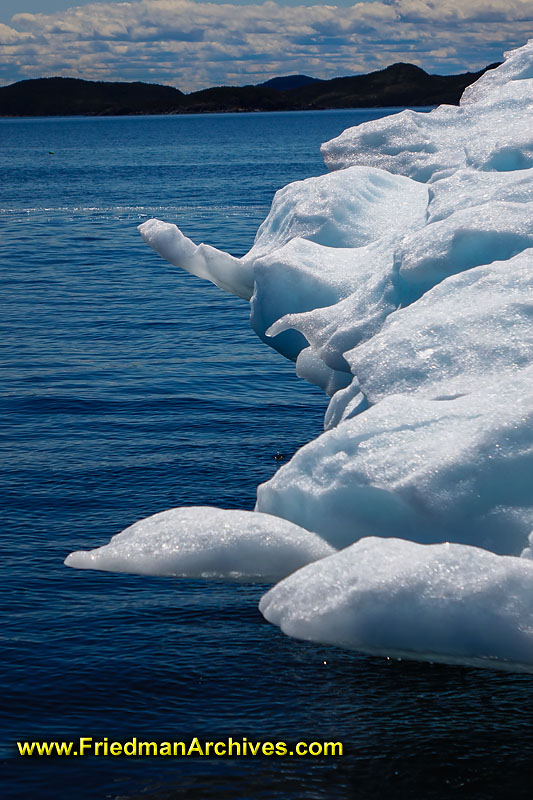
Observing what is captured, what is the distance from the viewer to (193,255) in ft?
43.2

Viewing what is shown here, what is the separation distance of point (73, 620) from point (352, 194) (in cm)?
779

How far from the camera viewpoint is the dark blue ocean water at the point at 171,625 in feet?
15.6

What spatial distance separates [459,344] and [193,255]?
6635 millimetres

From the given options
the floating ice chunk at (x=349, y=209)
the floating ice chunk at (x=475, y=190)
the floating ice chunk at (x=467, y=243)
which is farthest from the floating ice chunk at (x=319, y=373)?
the floating ice chunk at (x=349, y=209)

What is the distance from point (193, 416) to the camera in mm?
10984

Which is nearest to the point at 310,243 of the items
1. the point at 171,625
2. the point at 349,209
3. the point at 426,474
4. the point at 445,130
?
the point at 349,209

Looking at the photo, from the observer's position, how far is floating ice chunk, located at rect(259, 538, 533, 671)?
16.9 ft

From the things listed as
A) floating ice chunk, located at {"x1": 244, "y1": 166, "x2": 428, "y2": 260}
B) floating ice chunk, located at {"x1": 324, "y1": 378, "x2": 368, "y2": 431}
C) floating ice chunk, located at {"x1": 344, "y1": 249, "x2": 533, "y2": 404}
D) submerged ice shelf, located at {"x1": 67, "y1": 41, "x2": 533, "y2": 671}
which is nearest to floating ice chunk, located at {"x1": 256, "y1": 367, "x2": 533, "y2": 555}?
submerged ice shelf, located at {"x1": 67, "y1": 41, "x2": 533, "y2": 671}

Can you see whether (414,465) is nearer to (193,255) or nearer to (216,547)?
(216,547)

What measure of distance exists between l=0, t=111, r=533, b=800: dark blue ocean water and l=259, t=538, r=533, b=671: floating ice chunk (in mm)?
213

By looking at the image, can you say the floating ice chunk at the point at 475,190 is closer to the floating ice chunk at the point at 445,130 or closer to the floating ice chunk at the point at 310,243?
the floating ice chunk at the point at 310,243

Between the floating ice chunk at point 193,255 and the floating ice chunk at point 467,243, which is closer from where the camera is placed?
the floating ice chunk at point 467,243

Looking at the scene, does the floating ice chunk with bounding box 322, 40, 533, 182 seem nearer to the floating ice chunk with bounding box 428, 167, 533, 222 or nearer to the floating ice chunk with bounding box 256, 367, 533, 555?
the floating ice chunk with bounding box 428, 167, 533, 222

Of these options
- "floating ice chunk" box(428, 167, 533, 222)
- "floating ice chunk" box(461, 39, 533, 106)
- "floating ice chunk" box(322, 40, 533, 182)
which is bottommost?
"floating ice chunk" box(428, 167, 533, 222)
